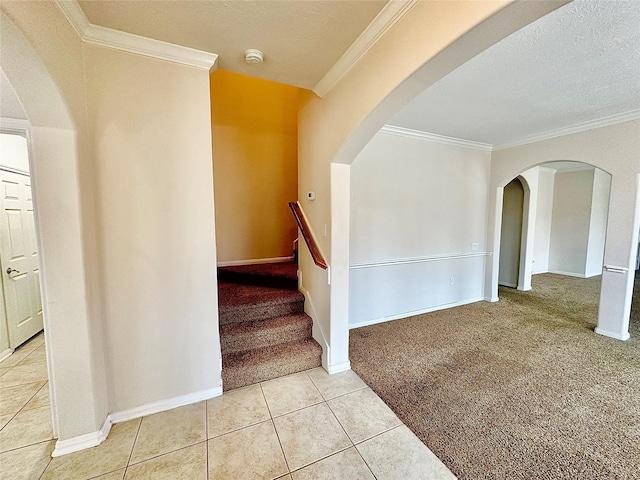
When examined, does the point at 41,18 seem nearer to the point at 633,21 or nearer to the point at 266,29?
the point at 266,29

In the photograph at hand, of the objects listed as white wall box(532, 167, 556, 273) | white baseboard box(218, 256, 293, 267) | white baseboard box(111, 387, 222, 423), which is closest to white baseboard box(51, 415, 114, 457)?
white baseboard box(111, 387, 222, 423)

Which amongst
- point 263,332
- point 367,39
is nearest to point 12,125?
point 263,332

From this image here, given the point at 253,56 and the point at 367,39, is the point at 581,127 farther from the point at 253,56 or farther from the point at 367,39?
the point at 253,56

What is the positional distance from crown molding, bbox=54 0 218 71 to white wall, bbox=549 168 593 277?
8065mm

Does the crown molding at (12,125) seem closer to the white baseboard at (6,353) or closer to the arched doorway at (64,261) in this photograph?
the arched doorway at (64,261)

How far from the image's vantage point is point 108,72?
1.67 metres

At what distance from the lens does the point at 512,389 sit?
218 cm

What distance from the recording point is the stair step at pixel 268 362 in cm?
220

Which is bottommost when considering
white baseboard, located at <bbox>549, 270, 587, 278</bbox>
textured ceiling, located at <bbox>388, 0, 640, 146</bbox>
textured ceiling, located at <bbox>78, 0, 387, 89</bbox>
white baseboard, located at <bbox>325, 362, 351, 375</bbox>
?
white baseboard, located at <bbox>325, 362, 351, 375</bbox>

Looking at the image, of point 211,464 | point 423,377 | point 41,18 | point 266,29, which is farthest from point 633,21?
point 211,464

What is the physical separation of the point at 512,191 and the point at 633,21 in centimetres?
442

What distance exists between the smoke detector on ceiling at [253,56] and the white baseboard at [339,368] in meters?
2.61

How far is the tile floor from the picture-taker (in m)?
1.46

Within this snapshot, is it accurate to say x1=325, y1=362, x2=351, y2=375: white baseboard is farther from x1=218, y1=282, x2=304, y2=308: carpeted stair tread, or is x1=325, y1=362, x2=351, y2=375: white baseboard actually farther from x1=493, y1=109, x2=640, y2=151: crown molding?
x1=493, y1=109, x2=640, y2=151: crown molding
